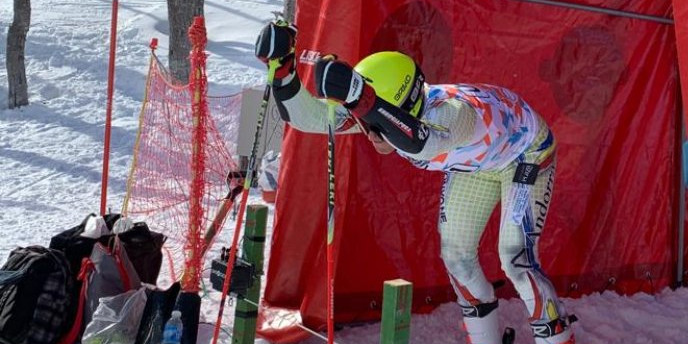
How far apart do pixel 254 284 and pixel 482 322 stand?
114cm

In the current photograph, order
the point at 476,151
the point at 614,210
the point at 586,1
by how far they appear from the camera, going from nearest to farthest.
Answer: the point at 476,151 → the point at 586,1 → the point at 614,210

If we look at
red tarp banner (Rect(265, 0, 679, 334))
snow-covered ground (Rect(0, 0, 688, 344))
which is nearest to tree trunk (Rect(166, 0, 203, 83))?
snow-covered ground (Rect(0, 0, 688, 344))

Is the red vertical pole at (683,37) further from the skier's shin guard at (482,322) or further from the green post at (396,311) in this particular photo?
the green post at (396,311)

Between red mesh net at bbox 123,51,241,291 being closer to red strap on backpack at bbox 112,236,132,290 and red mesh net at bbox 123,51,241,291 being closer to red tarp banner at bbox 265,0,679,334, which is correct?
red strap on backpack at bbox 112,236,132,290

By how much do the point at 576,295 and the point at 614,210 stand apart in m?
0.63

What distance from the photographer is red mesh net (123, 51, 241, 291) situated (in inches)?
150

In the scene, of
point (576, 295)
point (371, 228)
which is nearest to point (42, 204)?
point (371, 228)

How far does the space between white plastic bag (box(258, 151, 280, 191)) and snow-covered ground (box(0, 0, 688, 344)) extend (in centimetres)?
146

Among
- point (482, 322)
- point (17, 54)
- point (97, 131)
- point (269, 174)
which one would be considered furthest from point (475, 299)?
point (17, 54)

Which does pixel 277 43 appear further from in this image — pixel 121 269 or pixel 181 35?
pixel 181 35

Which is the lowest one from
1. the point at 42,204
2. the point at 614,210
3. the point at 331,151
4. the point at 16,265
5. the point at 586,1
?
the point at 42,204

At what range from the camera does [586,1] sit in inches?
184

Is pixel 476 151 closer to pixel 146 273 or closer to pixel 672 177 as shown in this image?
pixel 146 273

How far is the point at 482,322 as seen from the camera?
11.9 feet
